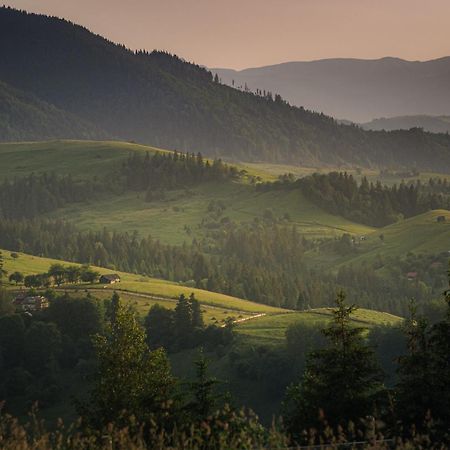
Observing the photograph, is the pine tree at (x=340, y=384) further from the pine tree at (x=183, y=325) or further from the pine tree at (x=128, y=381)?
the pine tree at (x=183, y=325)

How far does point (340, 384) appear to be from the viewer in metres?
38.2

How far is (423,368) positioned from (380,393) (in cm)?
281

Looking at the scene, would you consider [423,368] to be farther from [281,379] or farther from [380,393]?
[281,379]

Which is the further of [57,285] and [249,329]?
[57,285]

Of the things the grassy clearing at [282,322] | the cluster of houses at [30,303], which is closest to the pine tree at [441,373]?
the grassy clearing at [282,322]

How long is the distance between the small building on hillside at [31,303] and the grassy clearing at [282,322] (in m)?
41.7

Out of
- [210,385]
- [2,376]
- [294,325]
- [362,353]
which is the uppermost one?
[362,353]

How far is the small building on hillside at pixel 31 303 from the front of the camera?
549 feet

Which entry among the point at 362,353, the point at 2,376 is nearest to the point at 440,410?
the point at 362,353

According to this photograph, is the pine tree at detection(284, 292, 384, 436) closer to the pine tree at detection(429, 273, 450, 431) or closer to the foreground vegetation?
the foreground vegetation

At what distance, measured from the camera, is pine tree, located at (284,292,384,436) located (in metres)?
37.5

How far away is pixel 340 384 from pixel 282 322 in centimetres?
13170

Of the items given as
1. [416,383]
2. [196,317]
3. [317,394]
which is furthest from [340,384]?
[196,317]

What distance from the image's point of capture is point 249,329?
160750 millimetres
